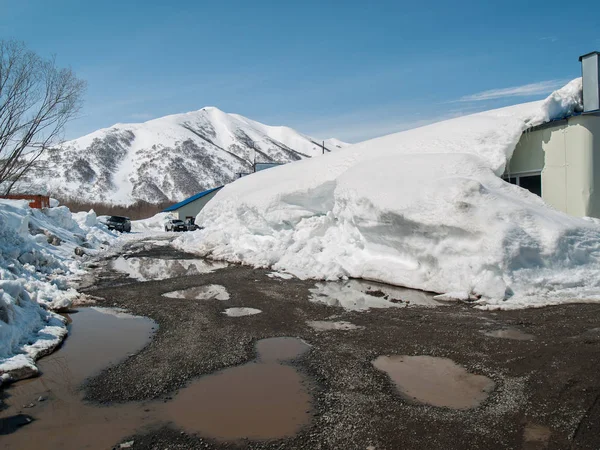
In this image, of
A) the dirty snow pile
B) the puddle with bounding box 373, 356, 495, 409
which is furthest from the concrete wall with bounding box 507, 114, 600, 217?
the dirty snow pile

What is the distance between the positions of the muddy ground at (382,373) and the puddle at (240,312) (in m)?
0.21

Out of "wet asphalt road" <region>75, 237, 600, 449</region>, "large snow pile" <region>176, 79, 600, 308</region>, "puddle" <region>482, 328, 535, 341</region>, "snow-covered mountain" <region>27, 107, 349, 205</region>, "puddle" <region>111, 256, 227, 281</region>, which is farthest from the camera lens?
"snow-covered mountain" <region>27, 107, 349, 205</region>

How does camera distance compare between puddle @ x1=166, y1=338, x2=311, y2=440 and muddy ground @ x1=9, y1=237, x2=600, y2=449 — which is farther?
puddle @ x1=166, y1=338, x2=311, y2=440

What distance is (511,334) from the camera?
296 inches

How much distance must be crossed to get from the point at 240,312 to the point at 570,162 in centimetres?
1046

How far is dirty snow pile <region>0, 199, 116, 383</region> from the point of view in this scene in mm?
6688

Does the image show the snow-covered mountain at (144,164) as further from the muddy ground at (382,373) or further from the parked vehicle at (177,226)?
the muddy ground at (382,373)

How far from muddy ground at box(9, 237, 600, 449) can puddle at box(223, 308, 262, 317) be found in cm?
21

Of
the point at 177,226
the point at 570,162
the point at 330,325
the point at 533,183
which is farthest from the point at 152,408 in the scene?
the point at 177,226

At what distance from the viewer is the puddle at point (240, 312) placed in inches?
376

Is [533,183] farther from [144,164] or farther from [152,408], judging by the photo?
[144,164]

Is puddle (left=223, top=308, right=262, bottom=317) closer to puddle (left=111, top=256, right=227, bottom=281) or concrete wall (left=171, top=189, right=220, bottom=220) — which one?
puddle (left=111, top=256, right=227, bottom=281)

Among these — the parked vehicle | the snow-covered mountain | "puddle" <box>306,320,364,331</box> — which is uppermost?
the snow-covered mountain

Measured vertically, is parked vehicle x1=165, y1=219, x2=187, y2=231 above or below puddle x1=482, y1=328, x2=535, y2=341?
above
